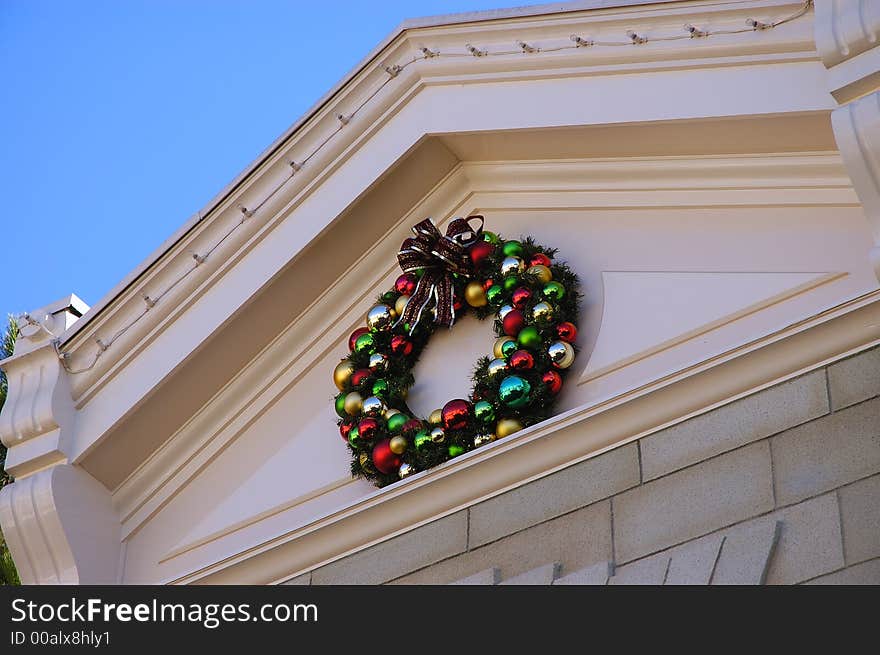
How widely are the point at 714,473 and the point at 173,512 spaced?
3.28 meters

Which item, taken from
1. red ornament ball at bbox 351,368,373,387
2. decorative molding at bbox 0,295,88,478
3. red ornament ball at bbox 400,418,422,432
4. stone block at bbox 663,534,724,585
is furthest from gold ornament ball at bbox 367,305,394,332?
stone block at bbox 663,534,724,585

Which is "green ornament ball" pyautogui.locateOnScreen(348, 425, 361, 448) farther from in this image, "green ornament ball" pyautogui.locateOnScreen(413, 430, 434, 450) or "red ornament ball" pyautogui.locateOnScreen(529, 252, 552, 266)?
"red ornament ball" pyautogui.locateOnScreen(529, 252, 552, 266)

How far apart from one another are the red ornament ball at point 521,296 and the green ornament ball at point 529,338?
0.53ft

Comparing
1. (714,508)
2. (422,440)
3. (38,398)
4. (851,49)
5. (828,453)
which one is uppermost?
(851,49)

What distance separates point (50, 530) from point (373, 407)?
180 centimetres

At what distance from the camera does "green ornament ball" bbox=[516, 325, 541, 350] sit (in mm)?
6867

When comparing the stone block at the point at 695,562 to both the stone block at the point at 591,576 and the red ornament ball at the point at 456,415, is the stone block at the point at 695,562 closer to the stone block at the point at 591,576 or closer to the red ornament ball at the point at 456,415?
the stone block at the point at 591,576

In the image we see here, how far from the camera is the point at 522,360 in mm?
6820

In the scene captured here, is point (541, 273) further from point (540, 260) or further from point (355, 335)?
point (355, 335)

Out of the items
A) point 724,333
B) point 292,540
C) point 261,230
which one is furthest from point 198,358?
point 724,333

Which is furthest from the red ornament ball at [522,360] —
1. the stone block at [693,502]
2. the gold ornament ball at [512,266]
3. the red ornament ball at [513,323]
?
the stone block at [693,502]

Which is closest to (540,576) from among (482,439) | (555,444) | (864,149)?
(555,444)

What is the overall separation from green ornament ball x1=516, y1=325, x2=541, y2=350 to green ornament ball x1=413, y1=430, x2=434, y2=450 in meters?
0.61

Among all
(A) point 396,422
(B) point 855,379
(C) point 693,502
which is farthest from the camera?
(A) point 396,422
